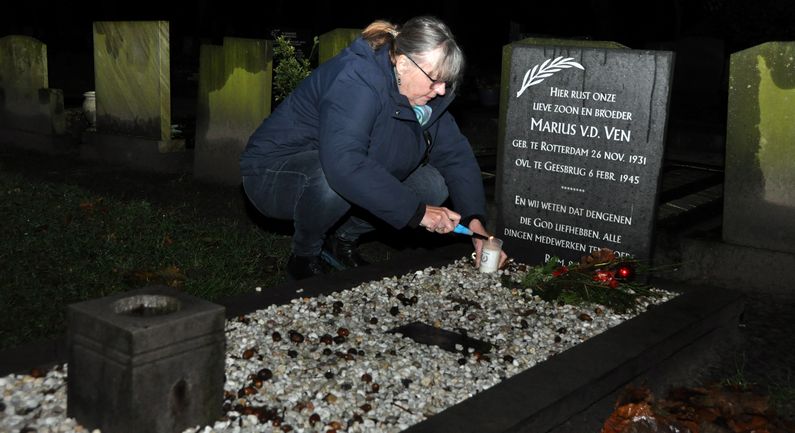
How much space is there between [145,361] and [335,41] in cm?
494

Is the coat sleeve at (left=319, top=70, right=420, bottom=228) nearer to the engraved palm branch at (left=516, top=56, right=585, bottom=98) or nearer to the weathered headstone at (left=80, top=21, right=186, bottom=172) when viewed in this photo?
the engraved palm branch at (left=516, top=56, right=585, bottom=98)

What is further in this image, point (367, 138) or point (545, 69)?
point (545, 69)

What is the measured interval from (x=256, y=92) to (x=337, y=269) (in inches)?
103

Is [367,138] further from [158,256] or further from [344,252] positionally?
[158,256]

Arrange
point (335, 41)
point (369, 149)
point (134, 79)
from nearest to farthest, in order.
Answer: point (369, 149) → point (335, 41) → point (134, 79)

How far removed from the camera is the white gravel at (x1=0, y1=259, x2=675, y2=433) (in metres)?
3.16

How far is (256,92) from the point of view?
24.1ft

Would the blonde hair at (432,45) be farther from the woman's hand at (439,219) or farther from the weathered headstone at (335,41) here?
the weathered headstone at (335,41)

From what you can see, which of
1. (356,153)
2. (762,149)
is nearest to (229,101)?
(356,153)

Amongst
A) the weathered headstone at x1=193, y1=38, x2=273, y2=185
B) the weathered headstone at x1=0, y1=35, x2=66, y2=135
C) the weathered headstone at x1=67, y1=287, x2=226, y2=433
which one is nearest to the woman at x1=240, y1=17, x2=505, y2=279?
the weathered headstone at x1=67, y1=287, x2=226, y2=433

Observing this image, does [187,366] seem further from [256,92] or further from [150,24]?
[150,24]

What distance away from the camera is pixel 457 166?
5.04 m

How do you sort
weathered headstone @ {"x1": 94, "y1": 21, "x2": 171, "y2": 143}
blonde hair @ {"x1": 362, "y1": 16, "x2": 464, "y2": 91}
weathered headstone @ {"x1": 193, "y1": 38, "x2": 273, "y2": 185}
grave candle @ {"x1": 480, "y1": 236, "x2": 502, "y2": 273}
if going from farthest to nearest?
weathered headstone @ {"x1": 94, "y1": 21, "x2": 171, "y2": 143}, weathered headstone @ {"x1": 193, "y1": 38, "x2": 273, "y2": 185}, grave candle @ {"x1": 480, "y1": 236, "x2": 502, "y2": 273}, blonde hair @ {"x1": 362, "y1": 16, "x2": 464, "y2": 91}

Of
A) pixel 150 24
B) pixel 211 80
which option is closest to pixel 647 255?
pixel 211 80
